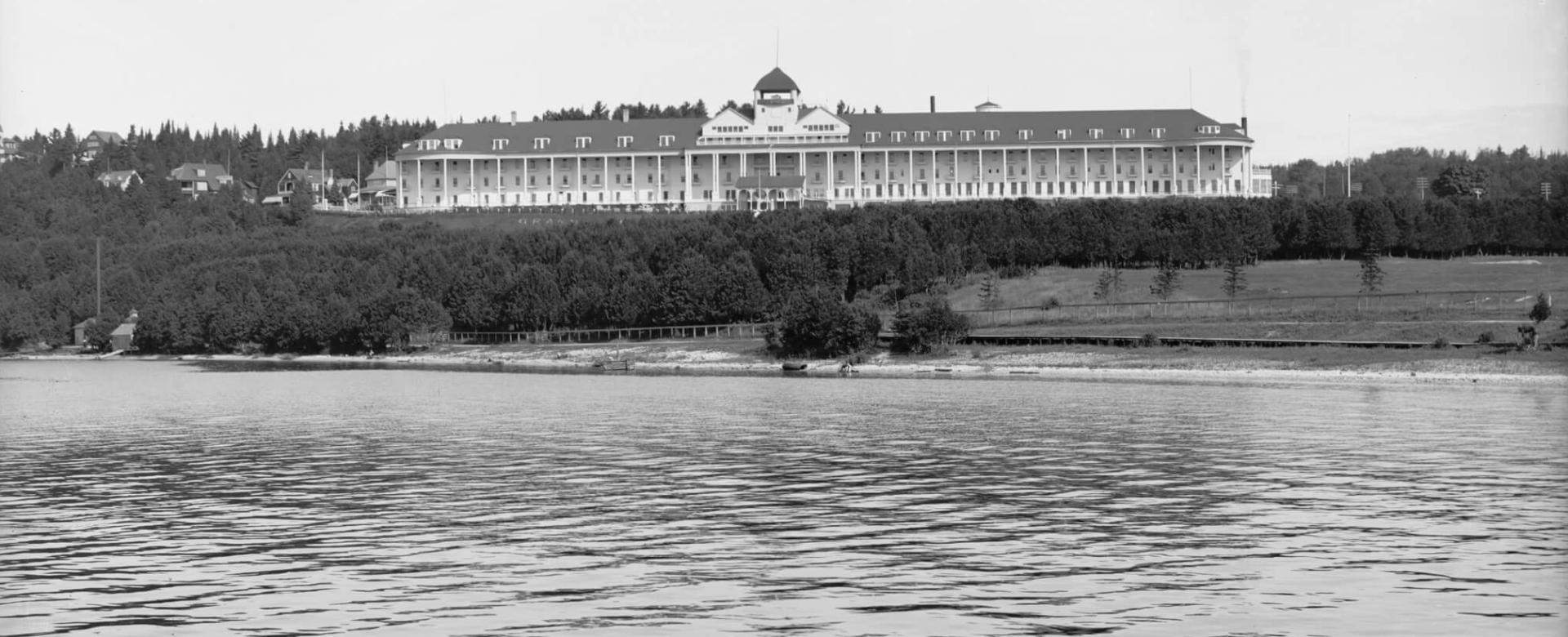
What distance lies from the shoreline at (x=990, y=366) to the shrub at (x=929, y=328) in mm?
1421

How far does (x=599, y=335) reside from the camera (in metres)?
145

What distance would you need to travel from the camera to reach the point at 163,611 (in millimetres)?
28281

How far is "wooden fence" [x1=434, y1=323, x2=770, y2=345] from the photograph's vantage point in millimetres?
137500

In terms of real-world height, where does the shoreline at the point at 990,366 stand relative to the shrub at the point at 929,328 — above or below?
below

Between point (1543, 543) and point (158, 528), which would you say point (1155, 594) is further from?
point (158, 528)

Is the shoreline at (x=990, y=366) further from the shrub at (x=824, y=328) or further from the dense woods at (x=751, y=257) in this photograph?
the dense woods at (x=751, y=257)

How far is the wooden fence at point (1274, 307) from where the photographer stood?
355ft

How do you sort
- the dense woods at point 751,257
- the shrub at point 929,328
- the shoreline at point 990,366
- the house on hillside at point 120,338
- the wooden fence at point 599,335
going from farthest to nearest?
the house on hillside at point 120,338 < the dense woods at point 751,257 < the wooden fence at point 599,335 < the shrub at point 929,328 < the shoreline at point 990,366

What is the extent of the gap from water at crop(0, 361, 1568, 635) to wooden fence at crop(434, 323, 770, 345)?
2502 inches

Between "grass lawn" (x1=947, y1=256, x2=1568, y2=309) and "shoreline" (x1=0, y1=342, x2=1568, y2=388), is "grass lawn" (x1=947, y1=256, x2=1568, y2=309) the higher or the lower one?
the higher one

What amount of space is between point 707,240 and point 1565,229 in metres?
81.6

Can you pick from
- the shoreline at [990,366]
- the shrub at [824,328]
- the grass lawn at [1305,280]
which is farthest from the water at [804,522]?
the grass lawn at [1305,280]

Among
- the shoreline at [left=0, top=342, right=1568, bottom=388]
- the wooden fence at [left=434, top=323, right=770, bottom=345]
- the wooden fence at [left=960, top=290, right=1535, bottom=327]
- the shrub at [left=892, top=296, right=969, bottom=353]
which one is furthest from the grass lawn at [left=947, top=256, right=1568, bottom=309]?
the shoreline at [left=0, top=342, right=1568, bottom=388]

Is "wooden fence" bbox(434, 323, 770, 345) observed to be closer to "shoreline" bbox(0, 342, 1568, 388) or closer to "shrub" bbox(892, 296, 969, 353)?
"shoreline" bbox(0, 342, 1568, 388)
